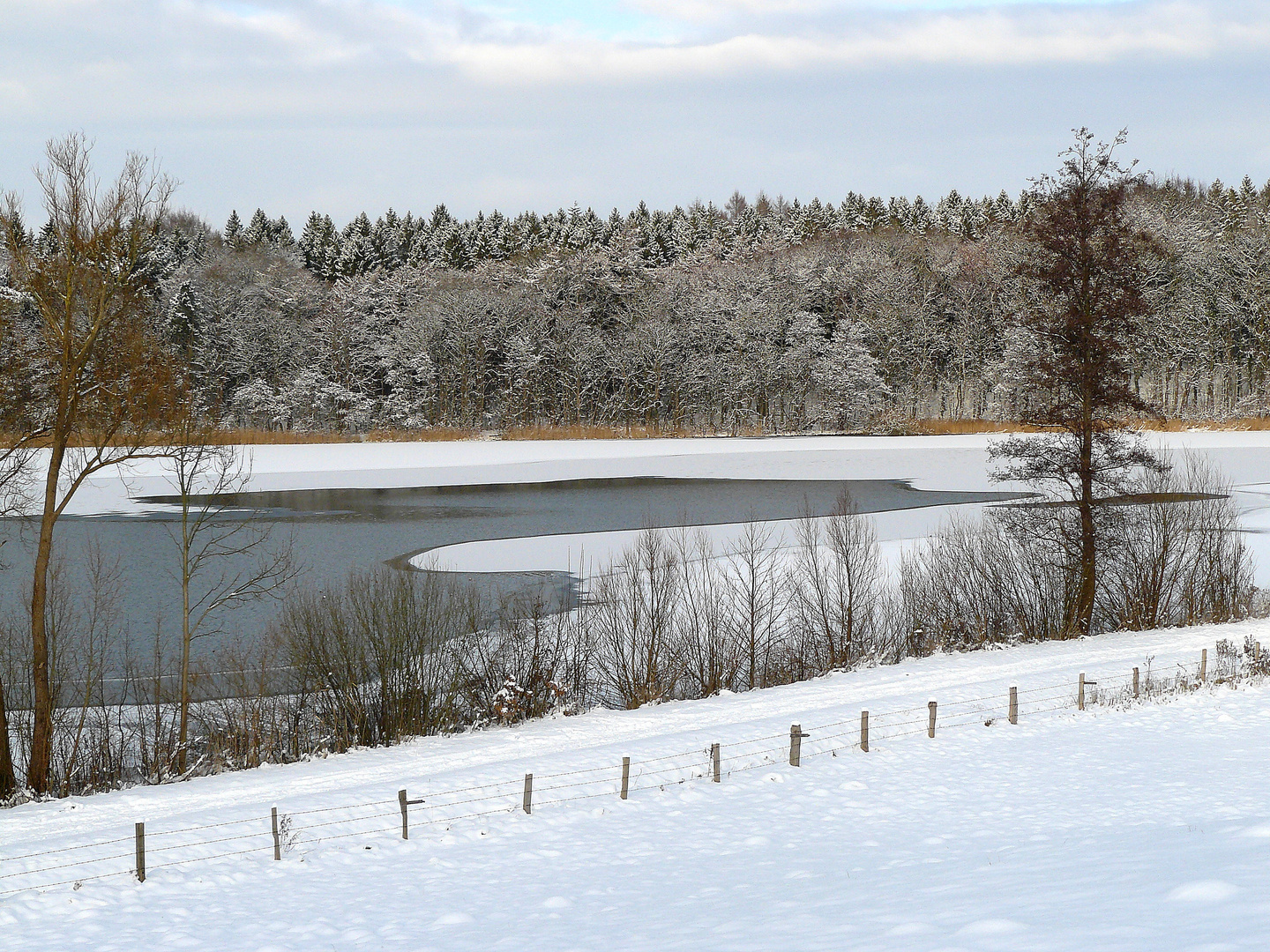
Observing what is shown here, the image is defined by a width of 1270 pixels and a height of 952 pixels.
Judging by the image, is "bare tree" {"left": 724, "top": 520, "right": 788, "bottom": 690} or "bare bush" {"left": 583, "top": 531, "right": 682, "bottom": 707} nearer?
"bare bush" {"left": 583, "top": 531, "right": 682, "bottom": 707}

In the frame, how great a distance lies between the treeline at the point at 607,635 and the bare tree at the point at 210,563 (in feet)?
2.43

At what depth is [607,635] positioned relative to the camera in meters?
23.9

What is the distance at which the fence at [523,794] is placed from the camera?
11941 millimetres

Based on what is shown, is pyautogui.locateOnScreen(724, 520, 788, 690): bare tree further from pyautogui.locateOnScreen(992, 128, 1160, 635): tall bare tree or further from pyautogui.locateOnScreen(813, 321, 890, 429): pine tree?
pyautogui.locateOnScreen(813, 321, 890, 429): pine tree

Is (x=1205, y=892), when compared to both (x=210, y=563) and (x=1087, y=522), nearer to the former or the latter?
(x=1087, y=522)

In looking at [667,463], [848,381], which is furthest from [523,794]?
[848,381]

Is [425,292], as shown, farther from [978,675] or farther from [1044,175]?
[978,675]

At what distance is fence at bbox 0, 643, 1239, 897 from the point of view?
1194 cm

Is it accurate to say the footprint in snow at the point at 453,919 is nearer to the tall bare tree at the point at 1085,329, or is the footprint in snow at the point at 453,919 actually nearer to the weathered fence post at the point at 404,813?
the weathered fence post at the point at 404,813

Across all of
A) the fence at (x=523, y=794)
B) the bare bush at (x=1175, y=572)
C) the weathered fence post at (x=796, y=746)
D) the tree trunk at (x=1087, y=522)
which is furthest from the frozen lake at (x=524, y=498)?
the weathered fence post at (x=796, y=746)

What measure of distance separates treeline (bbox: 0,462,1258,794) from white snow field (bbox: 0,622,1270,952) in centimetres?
192

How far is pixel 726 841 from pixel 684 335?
66713mm

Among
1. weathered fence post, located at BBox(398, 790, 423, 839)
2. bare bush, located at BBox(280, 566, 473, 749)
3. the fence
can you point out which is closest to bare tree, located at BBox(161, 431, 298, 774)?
bare bush, located at BBox(280, 566, 473, 749)

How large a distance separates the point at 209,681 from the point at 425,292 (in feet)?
205
